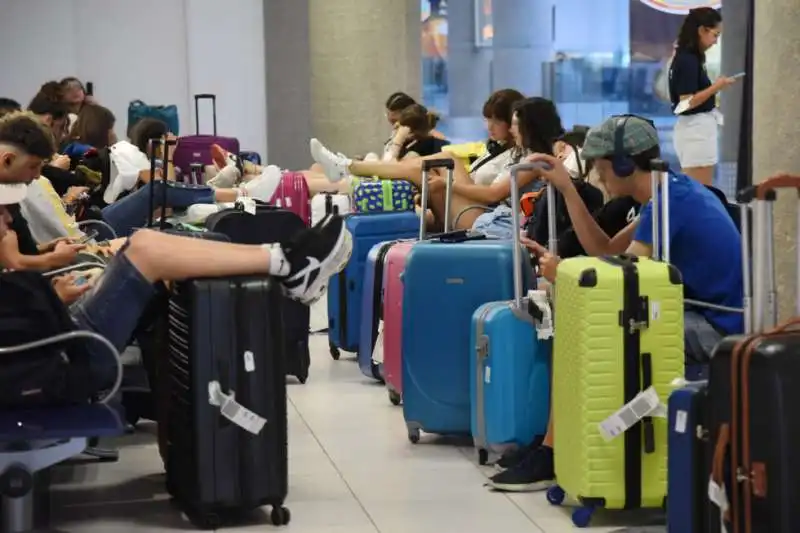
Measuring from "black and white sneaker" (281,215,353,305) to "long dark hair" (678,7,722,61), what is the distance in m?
A: 5.15

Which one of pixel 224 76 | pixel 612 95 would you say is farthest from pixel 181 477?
pixel 612 95

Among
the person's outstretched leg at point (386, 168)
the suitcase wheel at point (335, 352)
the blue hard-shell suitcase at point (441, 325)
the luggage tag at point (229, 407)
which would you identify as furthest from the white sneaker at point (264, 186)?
the luggage tag at point (229, 407)

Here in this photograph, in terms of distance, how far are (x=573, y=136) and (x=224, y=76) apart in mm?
9913

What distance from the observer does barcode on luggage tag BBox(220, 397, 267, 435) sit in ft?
14.5

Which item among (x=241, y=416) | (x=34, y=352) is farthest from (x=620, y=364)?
(x=34, y=352)

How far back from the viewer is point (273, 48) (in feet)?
54.1

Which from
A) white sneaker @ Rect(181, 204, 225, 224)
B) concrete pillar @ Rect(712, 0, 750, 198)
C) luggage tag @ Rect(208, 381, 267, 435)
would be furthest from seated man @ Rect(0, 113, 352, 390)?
concrete pillar @ Rect(712, 0, 750, 198)

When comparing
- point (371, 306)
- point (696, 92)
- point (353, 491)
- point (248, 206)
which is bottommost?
point (353, 491)

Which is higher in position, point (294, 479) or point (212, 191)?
point (212, 191)

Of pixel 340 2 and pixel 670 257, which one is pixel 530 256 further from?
pixel 340 2

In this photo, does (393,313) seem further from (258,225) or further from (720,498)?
(720,498)

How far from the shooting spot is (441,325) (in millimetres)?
5590

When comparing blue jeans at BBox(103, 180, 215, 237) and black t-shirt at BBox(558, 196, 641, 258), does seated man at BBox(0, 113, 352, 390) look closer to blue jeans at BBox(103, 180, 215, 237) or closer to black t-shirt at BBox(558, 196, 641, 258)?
black t-shirt at BBox(558, 196, 641, 258)

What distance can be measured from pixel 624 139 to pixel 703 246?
408 mm
